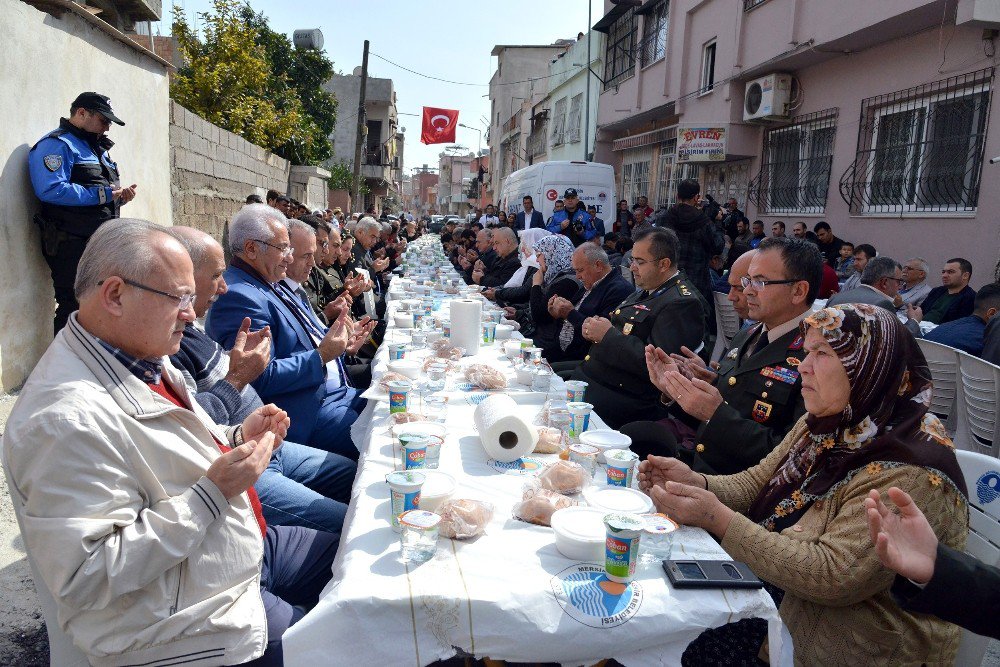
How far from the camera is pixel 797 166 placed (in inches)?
380

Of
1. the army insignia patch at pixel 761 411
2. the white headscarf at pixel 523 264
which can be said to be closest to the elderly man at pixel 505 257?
the white headscarf at pixel 523 264

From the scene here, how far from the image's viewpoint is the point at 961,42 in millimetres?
6551

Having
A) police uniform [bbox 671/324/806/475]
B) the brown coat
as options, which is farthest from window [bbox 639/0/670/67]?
the brown coat

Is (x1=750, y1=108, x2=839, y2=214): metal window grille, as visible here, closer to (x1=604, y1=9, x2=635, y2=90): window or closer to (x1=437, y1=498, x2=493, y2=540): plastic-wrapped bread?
(x1=604, y1=9, x2=635, y2=90): window

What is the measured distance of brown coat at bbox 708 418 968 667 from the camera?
1.58m

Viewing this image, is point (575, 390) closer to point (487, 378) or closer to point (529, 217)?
point (487, 378)

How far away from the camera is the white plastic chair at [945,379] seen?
3789 millimetres

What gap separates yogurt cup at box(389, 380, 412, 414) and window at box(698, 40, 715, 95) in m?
11.6

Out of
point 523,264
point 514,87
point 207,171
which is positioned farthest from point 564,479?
point 514,87

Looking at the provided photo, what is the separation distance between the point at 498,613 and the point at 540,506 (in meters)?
0.42

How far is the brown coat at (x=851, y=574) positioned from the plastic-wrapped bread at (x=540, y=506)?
1.62ft

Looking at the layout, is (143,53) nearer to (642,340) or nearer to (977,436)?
(642,340)

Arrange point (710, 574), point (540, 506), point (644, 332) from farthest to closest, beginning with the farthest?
point (644, 332) < point (540, 506) < point (710, 574)

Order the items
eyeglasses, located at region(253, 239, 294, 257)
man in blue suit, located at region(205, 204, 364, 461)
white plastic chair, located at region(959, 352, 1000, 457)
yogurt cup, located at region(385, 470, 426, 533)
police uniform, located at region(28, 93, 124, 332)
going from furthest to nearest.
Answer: police uniform, located at region(28, 93, 124, 332), white plastic chair, located at region(959, 352, 1000, 457), eyeglasses, located at region(253, 239, 294, 257), man in blue suit, located at region(205, 204, 364, 461), yogurt cup, located at region(385, 470, 426, 533)
